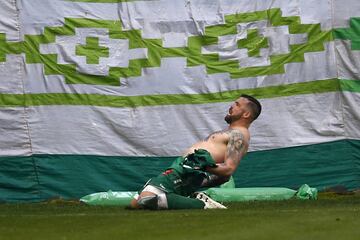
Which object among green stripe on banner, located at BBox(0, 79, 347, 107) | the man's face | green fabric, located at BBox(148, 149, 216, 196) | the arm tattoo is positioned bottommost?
green stripe on banner, located at BBox(0, 79, 347, 107)

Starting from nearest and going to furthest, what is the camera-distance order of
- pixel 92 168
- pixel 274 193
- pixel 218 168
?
pixel 218 168
pixel 274 193
pixel 92 168

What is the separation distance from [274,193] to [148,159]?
181 cm

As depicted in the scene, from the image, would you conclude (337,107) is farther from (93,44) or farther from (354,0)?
(93,44)

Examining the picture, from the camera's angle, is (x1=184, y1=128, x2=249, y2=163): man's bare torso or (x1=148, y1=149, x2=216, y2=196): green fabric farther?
(x1=184, y1=128, x2=249, y2=163): man's bare torso

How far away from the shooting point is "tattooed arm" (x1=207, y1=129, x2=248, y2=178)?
9.18 meters

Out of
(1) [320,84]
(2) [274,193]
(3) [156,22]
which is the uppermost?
(3) [156,22]

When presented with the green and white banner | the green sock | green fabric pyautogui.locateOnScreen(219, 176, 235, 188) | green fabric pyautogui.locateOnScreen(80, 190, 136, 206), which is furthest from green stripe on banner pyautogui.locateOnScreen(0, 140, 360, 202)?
the green sock

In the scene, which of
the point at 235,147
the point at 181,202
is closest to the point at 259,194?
the point at 235,147

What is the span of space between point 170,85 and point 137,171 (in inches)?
46.7

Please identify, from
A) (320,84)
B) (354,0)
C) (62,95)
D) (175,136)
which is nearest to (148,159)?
(175,136)

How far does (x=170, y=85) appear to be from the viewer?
43.5ft

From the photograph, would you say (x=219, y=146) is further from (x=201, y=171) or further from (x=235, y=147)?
(x=201, y=171)

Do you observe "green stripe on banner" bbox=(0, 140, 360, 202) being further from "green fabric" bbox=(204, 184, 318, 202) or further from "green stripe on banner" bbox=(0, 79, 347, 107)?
"green stripe on banner" bbox=(0, 79, 347, 107)

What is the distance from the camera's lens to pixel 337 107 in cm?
1312
